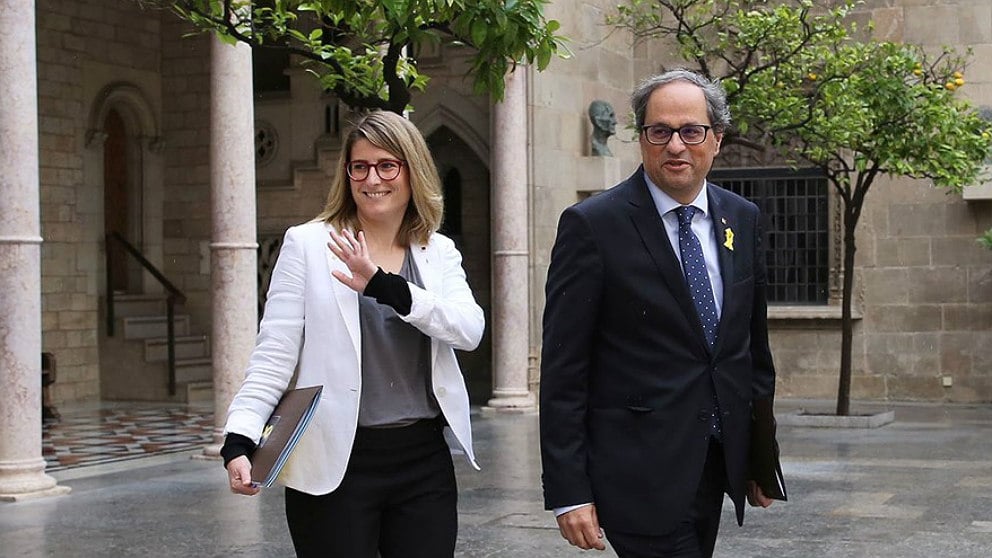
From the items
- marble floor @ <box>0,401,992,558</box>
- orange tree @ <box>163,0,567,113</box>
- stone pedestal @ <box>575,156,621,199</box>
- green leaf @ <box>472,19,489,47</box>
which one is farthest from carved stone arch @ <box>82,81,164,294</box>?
green leaf @ <box>472,19,489,47</box>

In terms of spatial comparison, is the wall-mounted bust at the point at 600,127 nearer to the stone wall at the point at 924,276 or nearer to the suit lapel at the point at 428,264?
the stone wall at the point at 924,276

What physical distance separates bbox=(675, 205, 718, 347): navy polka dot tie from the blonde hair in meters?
0.60

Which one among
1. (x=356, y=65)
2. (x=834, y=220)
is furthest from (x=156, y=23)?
(x=356, y=65)

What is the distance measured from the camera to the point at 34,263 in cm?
1037

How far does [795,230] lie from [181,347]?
7544 mm

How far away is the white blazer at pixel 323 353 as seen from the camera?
3701 mm

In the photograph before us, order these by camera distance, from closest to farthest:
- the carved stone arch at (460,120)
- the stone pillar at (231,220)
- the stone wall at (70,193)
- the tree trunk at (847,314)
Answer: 1. the stone pillar at (231,220)
2. the tree trunk at (847,314)
3. the carved stone arch at (460,120)
4. the stone wall at (70,193)

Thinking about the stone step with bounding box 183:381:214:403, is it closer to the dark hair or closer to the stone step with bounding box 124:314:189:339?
the stone step with bounding box 124:314:189:339

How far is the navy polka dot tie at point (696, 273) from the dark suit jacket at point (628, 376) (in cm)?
3

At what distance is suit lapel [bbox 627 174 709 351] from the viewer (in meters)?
3.62

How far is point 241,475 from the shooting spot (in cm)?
363

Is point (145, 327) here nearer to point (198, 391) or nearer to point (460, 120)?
point (198, 391)

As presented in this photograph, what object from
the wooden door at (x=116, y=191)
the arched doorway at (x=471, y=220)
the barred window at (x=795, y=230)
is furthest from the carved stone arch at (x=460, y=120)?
the wooden door at (x=116, y=191)

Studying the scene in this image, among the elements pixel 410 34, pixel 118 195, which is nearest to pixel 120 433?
pixel 118 195
